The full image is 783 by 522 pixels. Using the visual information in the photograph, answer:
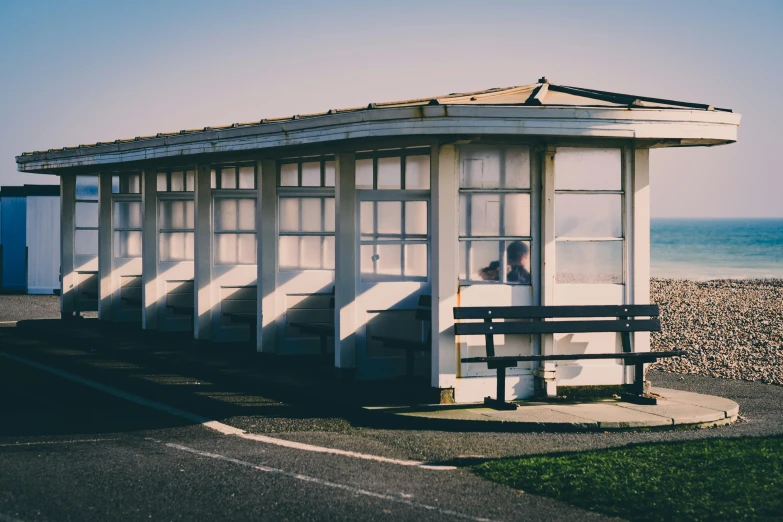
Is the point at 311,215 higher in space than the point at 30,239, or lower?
lower

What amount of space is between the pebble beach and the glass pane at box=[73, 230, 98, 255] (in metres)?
9.79

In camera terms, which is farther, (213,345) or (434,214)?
(213,345)

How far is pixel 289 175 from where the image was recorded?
1337 cm

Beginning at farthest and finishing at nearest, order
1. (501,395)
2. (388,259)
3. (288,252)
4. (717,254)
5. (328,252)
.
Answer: (717,254)
(328,252)
(288,252)
(388,259)
(501,395)

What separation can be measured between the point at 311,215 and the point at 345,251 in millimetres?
2322

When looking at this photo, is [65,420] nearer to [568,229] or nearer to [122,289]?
[568,229]

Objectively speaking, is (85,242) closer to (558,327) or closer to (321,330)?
(321,330)

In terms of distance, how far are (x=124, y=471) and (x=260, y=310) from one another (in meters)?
5.66

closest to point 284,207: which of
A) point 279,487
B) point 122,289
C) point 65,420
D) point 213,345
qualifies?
point 213,345

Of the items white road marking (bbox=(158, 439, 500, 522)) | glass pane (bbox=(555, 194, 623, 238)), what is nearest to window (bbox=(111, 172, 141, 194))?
glass pane (bbox=(555, 194, 623, 238))

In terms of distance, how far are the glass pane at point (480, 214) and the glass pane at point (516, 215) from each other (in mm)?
83

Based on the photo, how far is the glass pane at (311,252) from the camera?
13.4 m

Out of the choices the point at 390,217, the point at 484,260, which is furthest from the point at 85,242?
the point at 484,260

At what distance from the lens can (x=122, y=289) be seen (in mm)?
17656
